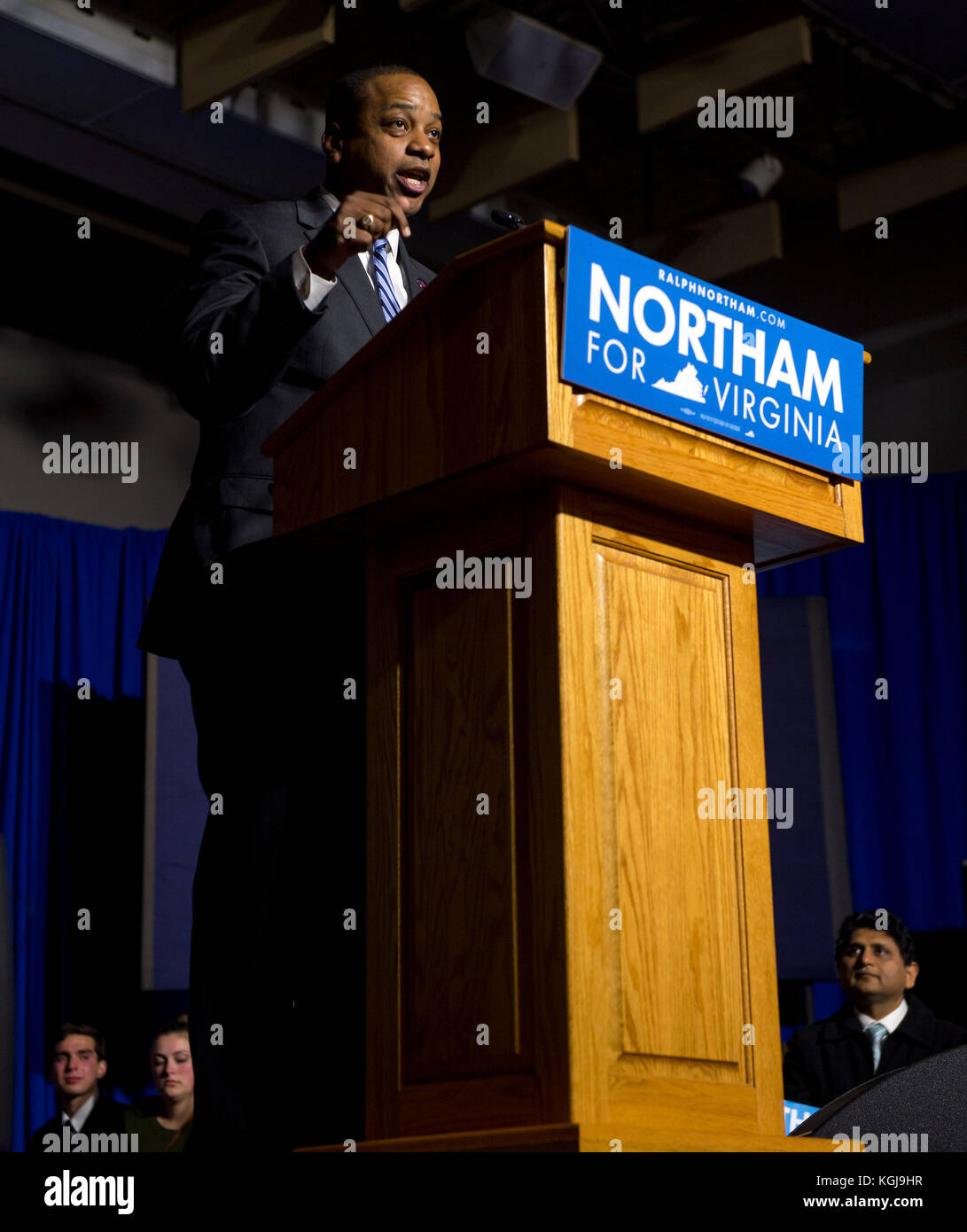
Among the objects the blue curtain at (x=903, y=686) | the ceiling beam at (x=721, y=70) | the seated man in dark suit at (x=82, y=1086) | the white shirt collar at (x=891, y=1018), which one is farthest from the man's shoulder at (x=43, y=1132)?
the ceiling beam at (x=721, y=70)

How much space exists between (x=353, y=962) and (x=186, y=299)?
2.69 ft

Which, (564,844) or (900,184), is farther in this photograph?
(900,184)

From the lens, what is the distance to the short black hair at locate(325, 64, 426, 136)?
2.01 metres

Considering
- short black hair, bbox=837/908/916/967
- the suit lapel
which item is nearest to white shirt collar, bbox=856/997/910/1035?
short black hair, bbox=837/908/916/967

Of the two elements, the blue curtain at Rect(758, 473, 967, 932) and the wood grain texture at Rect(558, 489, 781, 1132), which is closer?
the wood grain texture at Rect(558, 489, 781, 1132)

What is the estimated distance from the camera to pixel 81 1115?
5234 millimetres

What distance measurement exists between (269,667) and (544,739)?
0.46 metres

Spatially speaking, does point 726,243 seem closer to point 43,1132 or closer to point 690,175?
point 690,175

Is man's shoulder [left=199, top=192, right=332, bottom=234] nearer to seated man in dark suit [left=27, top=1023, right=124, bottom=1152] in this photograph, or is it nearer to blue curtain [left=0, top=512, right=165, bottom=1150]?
seated man in dark suit [left=27, top=1023, right=124, bottom=1152]

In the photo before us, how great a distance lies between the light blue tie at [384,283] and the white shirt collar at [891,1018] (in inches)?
126

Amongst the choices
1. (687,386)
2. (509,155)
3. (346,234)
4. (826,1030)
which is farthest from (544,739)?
(509,155)

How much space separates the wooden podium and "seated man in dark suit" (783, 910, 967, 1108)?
9.91 ft
